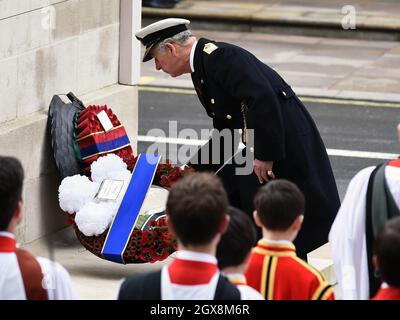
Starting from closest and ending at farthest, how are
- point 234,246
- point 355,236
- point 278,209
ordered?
1. point 234,246
2. point 278,209
3. point 355,236

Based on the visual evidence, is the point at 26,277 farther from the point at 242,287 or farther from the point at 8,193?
the point at 242,287

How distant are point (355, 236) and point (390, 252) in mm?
1258

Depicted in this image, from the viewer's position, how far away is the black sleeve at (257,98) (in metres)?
7.30

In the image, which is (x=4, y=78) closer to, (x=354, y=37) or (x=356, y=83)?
(x=356, y=83)

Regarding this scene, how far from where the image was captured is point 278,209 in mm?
5254

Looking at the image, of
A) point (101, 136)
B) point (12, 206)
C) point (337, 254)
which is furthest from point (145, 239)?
point (12, 206)

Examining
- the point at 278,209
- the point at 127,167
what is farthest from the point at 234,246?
the point at 127,167

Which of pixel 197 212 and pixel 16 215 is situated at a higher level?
pixel 197 212

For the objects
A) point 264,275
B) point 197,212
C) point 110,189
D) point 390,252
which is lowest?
point 110,189

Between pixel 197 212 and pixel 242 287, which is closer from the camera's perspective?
pixel 197 212

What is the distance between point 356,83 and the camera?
16219 millimetres

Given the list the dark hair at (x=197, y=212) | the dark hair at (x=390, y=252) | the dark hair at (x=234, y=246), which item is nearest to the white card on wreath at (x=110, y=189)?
the dark hair at (x=234, y=246)

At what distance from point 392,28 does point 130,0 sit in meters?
9.93

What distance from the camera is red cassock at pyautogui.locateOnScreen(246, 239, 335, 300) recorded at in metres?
5.23
